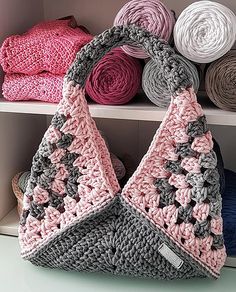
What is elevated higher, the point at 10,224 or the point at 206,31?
the point at 206,31

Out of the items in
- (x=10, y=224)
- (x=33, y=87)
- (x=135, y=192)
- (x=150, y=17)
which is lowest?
(x=10, y=224)

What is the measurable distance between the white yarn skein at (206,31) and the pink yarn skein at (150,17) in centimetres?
3

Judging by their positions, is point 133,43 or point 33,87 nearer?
point 133,43

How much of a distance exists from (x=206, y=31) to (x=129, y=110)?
0.17 m

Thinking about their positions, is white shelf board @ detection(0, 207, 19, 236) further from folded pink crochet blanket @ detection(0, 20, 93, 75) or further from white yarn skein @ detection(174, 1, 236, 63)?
white yarn skein @ detection(174, 1, 236, 63)

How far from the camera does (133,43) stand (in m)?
0.68

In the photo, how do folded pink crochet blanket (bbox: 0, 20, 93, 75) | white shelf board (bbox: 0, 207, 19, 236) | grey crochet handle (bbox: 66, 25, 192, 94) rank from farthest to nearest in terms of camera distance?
1. white shelf board (bbox: 0, 207, 19, 236)
2. folded pink crochet blanket (bbox: 0, 20, 93, 75)
3. grey crochet handle (bbox: 66, 25, 192, 94)

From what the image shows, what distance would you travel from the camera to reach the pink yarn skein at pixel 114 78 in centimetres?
74

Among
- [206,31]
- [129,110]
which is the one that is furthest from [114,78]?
[206,31]

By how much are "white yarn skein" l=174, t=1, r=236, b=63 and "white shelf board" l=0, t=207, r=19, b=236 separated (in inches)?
18.3

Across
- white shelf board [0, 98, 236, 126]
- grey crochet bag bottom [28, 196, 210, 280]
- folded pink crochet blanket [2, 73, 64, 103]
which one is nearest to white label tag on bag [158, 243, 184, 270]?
grey crochet bag bottom [28, 196, 210, 280]

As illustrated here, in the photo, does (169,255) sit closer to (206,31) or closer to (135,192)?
(135,192)

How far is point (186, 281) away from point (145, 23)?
16.6 inches

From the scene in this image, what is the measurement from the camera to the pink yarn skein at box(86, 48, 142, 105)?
74 cm
